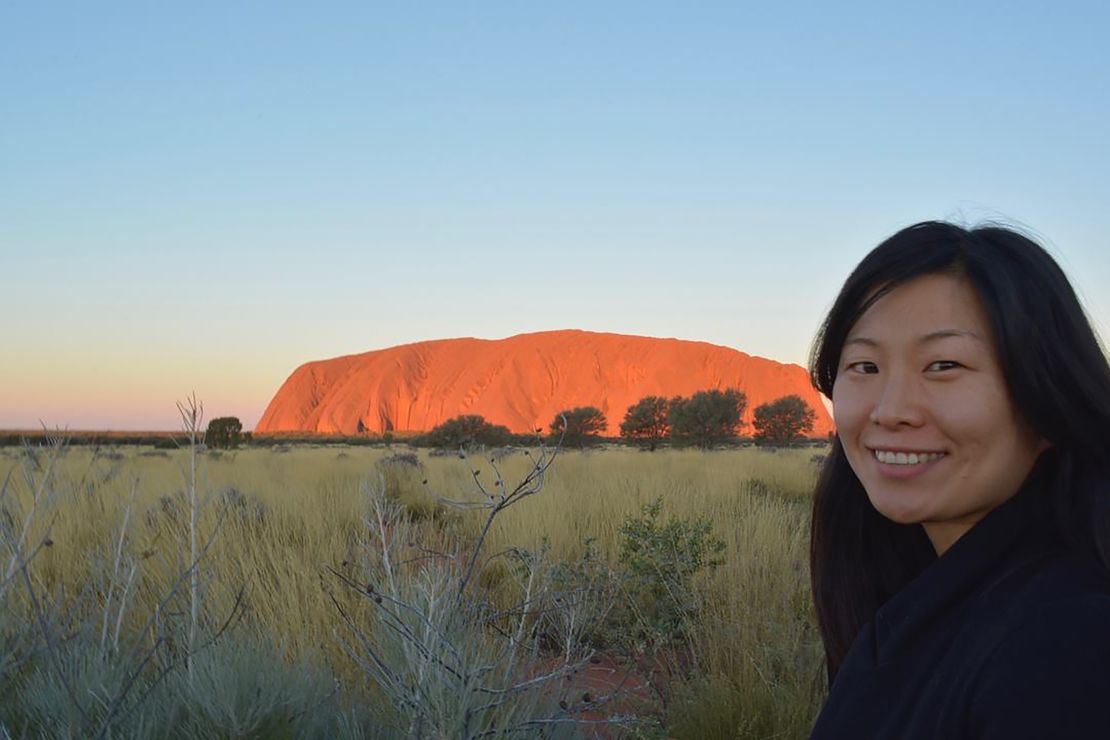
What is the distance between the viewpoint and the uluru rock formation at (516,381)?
278 feet

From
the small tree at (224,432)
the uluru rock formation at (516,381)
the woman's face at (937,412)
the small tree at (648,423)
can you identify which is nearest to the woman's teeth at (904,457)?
the woman's face at (937,412)

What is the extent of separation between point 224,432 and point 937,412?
34471 millimetres

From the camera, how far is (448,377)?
98438mm

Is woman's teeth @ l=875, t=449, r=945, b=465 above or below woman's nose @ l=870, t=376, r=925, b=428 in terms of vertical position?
below

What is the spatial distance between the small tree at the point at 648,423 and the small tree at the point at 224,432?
56.6 ft

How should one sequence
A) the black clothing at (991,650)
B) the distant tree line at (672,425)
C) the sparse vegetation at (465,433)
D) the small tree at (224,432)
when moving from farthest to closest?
the distant tree line at (672,425), the sparse vegetation at (465,433), the small tree at (224,432), the black clothing at (991,650)

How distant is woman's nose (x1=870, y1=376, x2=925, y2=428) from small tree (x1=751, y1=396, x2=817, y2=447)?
1670 inches

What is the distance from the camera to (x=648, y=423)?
41312 mm

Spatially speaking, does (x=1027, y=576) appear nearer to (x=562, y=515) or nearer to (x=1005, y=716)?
(x=1005, y=716)

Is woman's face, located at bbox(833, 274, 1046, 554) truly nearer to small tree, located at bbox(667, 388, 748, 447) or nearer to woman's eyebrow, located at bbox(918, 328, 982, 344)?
woman's eyebrow, located at bbox(918, 328, 982, 344)

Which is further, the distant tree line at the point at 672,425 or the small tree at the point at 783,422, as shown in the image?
the small tree at the point at 783,422

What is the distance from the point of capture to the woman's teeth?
4.62 feet

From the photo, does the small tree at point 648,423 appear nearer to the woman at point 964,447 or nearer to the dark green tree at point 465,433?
the dark green tree at point 465,433

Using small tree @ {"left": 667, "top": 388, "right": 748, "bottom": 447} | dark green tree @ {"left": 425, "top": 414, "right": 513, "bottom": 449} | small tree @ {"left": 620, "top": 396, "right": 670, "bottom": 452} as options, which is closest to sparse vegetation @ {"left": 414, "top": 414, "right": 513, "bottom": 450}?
dark green tree @ {"left": 425, "top": 414, "right": 513, "bottom": 449}
